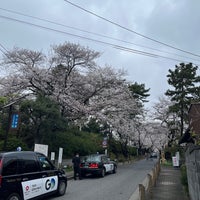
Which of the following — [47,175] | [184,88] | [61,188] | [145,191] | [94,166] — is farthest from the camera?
[184,88]

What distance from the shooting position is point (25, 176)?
8.00 metres

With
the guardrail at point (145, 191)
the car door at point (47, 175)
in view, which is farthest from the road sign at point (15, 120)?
the guardrail at point (145, 191)

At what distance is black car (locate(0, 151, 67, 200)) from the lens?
737 cm

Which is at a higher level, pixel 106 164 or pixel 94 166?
pixel 106 164

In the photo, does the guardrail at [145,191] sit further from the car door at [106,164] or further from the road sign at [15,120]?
the road sign at [15,120]

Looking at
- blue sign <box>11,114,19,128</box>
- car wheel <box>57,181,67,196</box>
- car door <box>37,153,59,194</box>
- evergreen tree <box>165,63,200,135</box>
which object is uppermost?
evergreen tree <box>165,63,200,135</box>

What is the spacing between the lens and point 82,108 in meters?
22.7

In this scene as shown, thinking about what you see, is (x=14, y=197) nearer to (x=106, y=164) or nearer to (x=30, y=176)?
(x=30, y=176)

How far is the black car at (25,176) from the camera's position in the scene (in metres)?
7.37

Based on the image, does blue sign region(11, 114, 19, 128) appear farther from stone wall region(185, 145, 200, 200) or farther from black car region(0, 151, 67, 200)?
stone wall region(185, 145, 200, 200)

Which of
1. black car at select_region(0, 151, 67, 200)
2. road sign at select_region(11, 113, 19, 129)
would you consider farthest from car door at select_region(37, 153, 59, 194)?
road sign at select_region(11, 113, 19, 129)

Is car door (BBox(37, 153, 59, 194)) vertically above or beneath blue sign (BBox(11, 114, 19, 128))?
beneath

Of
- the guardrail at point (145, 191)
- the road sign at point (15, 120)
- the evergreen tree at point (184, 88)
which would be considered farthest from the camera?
the evergreen tree at point (184, 88)

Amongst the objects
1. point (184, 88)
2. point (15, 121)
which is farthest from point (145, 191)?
point (184, 88)
